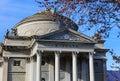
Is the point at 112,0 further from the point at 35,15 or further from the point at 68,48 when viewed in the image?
the point at 35,15

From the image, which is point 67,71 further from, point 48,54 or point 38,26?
point 38,26

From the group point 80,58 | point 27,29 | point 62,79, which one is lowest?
point 62,79

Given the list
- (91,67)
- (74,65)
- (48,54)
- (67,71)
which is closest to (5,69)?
(48,54)

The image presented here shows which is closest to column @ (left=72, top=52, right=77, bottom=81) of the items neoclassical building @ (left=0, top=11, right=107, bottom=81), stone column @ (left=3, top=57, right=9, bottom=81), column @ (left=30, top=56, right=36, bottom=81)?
neoclassical building @ (left=0, top=11, right=107, bottom=81)

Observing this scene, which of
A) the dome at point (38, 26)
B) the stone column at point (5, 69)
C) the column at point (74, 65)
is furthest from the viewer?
the dome at point (38, 26)

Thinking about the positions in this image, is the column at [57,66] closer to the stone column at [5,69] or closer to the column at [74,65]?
the column at [74,65]

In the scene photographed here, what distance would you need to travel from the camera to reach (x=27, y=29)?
5197 cm

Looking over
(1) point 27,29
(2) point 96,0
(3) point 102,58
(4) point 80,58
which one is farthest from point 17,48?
(2) point 96,0

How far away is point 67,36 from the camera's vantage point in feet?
147

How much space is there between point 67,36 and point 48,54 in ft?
13.1

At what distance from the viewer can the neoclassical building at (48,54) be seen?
4388cm

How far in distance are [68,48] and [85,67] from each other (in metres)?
5.33

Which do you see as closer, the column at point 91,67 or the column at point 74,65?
the column at point 74,65

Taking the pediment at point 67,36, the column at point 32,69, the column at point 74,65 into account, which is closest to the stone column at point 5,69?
the column at point 32,69
